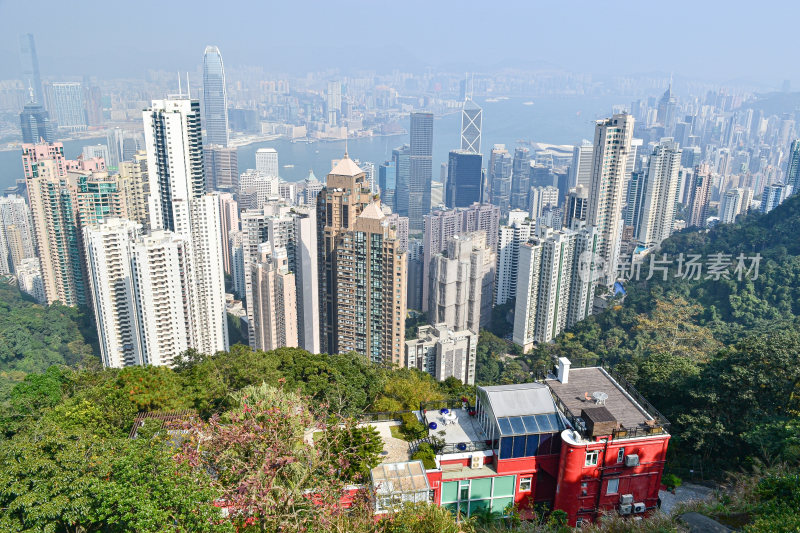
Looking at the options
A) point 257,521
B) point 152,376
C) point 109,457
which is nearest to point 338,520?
point 257,521

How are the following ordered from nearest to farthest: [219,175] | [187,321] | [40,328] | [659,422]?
1. [659,422]
2. [187,321]
3. [40,328]
4. [219,175]

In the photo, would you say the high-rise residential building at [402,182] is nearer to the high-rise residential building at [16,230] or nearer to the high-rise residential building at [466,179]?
the high-rise residential building at [466,179]

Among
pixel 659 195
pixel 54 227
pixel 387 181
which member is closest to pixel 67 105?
pixel 387 181

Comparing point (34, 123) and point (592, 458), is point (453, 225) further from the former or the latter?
point (34, 123)

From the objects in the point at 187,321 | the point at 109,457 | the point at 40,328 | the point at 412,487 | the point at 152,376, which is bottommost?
the point at 40,328

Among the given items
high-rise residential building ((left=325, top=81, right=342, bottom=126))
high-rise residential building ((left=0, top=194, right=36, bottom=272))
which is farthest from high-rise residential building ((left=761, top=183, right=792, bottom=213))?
high-rise residential building ((left=325, top=81, right=342, bottom=126))

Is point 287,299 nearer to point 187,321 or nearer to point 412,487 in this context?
A: point 187,321

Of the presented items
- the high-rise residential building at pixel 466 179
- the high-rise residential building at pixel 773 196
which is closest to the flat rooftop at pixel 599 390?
the high-rise residential building at pixel 773 196

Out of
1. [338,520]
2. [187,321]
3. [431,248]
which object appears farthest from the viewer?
[431,248]

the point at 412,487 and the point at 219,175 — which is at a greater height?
the point at 412,487
